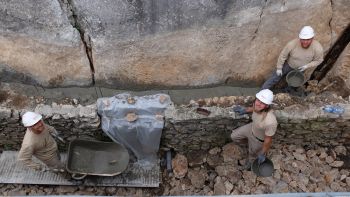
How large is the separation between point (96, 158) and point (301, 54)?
11.2ft

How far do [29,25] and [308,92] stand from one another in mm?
4415

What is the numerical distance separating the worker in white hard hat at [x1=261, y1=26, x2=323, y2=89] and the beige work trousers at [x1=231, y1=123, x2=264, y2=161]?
107 centimetres

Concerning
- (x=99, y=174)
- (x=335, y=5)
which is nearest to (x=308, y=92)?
(x=335, y=5)

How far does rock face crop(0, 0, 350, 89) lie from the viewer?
5.98 m

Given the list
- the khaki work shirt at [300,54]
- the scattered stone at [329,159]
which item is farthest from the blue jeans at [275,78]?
the scattered stone at [329,159]

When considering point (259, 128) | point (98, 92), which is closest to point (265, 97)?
point (259, 128)

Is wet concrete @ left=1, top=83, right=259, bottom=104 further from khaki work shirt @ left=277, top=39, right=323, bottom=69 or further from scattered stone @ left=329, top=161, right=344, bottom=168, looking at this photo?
scattered stone @ left=329, top=161, right=344, bottom=168

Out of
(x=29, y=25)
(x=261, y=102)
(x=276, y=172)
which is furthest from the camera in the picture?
(x=276, y=172)

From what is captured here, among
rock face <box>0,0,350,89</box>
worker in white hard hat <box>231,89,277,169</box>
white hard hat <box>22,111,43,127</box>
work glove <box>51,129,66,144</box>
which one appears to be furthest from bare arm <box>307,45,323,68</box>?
white hard hat <box>22,111,43,127</box>

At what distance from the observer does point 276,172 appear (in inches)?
258

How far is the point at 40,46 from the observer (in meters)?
6.33

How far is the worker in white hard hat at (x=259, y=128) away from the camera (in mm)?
5621

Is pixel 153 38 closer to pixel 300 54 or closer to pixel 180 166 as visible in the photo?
pixel 180 166

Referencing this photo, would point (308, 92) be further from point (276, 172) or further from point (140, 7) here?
point (140, 7)
